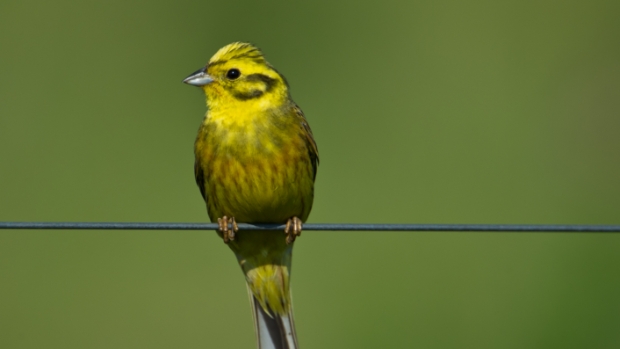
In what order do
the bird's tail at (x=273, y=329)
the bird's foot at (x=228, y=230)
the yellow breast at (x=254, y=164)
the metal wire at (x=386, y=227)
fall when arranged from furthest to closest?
the bird's tail at (x=273, y=329) → the bird's foot at (x=228, y=230) → the yellow breast at (x=254, y=164) → the metal wire at (x=386, y=227)

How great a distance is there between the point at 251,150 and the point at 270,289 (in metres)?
1.00

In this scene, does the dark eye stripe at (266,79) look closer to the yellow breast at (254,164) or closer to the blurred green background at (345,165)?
the yellow breast at (254,164)

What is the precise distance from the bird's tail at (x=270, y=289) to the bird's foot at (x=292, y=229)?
24 centimetres

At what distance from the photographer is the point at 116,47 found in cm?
967

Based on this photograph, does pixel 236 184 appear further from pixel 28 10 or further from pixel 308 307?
pixel 28 10

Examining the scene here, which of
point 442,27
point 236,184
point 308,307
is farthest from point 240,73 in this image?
point 442,27

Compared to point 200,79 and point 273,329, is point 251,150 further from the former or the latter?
point 273,329

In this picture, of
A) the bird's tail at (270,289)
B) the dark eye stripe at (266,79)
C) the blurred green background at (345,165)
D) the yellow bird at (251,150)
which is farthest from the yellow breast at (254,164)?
the blurred green background at (345,165)

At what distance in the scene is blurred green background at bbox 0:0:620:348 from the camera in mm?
7797

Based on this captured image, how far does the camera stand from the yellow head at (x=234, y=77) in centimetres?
548

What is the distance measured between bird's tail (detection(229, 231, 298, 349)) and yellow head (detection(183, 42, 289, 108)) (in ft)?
2.68

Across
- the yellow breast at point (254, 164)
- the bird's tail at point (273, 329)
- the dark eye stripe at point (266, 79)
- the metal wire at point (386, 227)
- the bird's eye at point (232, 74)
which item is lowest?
the bird's tail at point (273, 329)

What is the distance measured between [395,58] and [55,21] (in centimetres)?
314

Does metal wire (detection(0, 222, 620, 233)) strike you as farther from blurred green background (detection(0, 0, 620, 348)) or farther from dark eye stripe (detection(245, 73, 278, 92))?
blurred green background (detection(0, 0, 620, 348))
